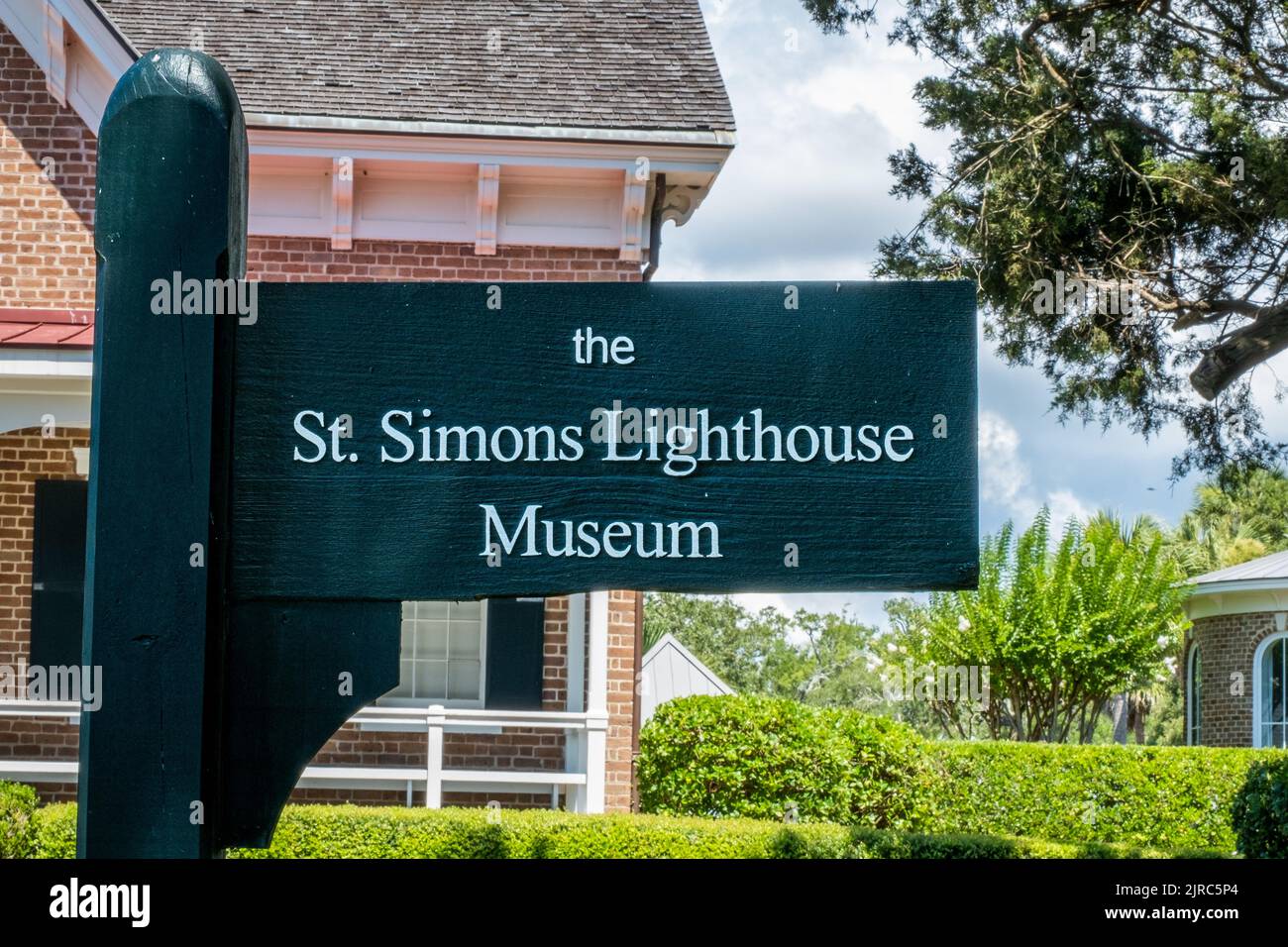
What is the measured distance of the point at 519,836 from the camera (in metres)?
8.77

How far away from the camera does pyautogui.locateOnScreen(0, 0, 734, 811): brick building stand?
1088cm

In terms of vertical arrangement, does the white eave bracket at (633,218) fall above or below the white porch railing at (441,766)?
above

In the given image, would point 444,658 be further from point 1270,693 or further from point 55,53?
point 1270,693

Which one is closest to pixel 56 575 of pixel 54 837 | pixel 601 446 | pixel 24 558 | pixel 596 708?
pixel 24 558

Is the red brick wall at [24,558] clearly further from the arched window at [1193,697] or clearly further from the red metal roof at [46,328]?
the arched window at [1193,697]

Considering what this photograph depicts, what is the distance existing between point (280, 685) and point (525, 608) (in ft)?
29.2

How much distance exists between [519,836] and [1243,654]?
1840 centimetres

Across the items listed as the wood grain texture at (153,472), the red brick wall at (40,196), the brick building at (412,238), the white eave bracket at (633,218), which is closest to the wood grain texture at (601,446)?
the wood grain texture at (153,472)

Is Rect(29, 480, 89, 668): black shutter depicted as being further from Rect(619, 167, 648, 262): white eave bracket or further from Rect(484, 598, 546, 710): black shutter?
Rect(619, 167, 648, 262): white eave bracket

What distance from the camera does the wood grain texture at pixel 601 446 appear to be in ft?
7.25

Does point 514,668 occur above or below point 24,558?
below

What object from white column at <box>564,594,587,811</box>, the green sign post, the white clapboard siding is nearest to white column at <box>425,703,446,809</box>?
white column at <box>564,594,587,811</box>

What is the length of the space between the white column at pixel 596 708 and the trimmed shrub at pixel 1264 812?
14.8 feet

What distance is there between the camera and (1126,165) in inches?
464
